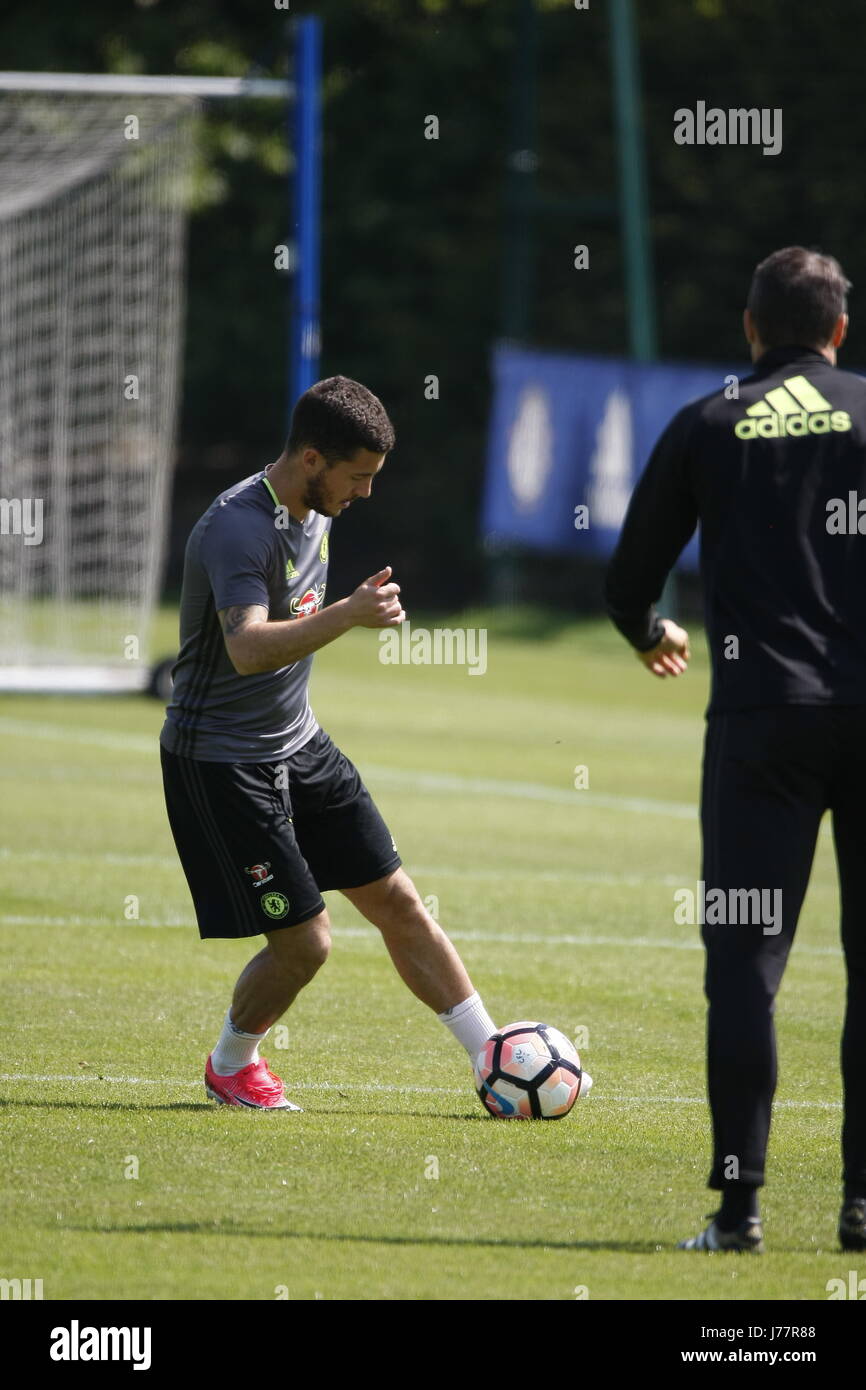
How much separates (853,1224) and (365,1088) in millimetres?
1960

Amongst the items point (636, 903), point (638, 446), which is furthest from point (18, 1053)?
point (638, 446)

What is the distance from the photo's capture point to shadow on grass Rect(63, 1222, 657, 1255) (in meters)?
4.61

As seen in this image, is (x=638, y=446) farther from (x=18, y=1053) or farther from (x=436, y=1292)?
(x=436, y=1292)

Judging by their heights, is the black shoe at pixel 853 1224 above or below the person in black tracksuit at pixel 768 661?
below

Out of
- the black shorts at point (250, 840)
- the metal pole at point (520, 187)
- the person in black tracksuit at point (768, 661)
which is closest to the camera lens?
the person in black tracksuit at point (768, 661)

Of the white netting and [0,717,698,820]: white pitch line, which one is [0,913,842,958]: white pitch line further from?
the white netting

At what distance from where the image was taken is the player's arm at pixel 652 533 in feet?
14.8

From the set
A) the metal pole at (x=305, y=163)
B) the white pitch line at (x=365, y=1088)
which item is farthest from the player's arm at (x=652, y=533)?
the metal pole at (x=305, y=163)

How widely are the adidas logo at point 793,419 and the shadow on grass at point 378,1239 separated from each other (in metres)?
1.91

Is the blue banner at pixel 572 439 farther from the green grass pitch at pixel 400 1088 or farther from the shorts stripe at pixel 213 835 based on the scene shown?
the shorts stripe at pixel 213 835

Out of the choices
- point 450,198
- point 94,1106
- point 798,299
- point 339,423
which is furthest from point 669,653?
point 450,198

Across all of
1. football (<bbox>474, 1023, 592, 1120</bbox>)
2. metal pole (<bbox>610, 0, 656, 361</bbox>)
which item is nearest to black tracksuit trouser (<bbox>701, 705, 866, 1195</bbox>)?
football (<bbox>474, 1023, 592, 1120</bbox>)

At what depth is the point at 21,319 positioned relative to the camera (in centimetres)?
2067

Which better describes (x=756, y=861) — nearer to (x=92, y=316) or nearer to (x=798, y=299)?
(x=798, y=299)
